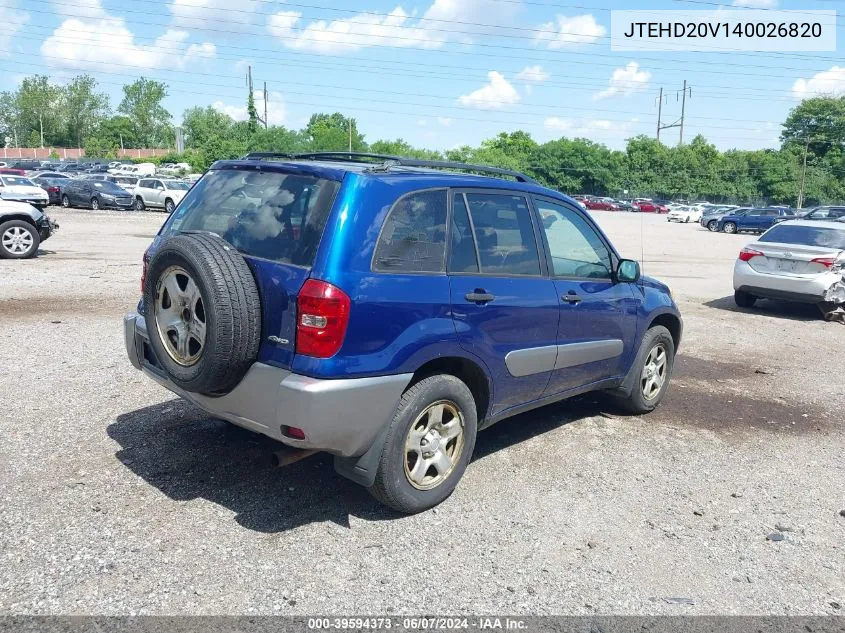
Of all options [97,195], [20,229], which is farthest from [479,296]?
[97,195]

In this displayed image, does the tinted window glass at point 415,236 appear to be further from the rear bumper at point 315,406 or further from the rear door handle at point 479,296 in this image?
the rear bumper at point 315,406

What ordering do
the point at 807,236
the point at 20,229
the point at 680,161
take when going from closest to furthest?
1. the point at 807,236
2. the point at 20,229
3. the point at 680,161

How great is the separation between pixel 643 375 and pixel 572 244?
1.53 meters

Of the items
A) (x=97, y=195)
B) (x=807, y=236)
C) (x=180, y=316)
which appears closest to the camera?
(x=180, y=316)

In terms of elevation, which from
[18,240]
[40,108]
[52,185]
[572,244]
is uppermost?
[40,108]

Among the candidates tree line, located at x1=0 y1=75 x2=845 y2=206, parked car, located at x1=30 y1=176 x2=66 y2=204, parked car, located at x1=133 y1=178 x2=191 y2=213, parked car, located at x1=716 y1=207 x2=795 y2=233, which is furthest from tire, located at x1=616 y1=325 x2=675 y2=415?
tree line, located at x1=0 y1=75 x2=845 y2=206

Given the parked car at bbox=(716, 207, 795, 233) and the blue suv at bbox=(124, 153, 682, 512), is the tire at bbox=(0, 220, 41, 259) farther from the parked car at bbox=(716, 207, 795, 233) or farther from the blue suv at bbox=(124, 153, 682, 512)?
the parked car at bbox=(716, 207, 795, 233)

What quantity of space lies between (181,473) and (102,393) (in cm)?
191

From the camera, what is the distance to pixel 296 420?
11.5ft

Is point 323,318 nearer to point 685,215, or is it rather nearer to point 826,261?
point 826,261

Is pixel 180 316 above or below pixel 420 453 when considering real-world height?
above

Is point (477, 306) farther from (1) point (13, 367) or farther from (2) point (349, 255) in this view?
(1) point (13, 367)

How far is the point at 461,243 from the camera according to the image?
167 inches

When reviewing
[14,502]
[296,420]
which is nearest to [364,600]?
[296,420]
